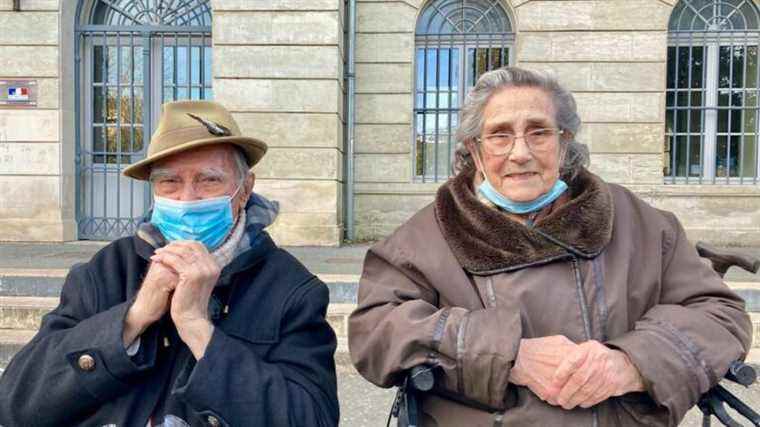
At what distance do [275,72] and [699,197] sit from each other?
6477 mm

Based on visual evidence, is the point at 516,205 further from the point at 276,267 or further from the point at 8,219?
the point at 8,219

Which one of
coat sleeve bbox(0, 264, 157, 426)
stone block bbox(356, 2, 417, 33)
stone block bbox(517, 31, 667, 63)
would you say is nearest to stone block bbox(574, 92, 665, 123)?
stone block bbox(517, 31, 667, 63)

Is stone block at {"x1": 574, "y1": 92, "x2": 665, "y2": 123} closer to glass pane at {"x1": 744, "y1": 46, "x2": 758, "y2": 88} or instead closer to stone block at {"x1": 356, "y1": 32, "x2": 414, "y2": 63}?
glass pane at {"x1": 744, "y1": 46, "x2": 758, "y2": 88}

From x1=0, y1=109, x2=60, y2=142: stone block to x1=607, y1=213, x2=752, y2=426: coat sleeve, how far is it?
29.6ft

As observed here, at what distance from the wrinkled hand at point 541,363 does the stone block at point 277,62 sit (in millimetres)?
7218

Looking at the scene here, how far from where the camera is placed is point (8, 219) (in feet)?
29.2

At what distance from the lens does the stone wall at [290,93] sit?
8.51 metres

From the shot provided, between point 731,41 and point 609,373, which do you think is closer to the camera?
point 609,373

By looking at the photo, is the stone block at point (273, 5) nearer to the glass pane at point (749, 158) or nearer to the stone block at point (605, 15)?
the stone block at point (605, 15)

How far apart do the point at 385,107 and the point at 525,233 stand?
7.91 meters

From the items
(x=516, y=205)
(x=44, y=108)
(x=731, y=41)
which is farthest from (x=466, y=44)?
(x=516, y=205)

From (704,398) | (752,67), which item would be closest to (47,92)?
(704,398)

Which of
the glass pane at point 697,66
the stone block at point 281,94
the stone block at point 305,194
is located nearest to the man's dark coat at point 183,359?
the stone block at point 305,194

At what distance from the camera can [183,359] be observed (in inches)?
72.6
